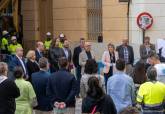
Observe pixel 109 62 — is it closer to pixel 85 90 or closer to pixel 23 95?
pixel 85 90

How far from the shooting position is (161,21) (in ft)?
79.0

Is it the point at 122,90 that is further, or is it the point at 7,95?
the point at 122,90

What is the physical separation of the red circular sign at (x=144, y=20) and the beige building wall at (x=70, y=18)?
2.76 m

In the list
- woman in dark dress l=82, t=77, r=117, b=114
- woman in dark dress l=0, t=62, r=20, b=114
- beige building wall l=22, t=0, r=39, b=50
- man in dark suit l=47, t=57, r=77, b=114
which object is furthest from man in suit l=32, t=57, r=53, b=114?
beige building wall l=22, t=0, r=39, b=50

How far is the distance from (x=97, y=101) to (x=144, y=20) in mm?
14934

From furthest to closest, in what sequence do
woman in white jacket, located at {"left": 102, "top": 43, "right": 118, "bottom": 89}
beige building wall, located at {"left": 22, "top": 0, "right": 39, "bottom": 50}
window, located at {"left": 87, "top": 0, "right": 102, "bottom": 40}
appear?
beige building wall, located at {"left": 22, "top": 0, "right": 39, "bottom": 50} < window, located at {"left": 87, "top": 0, "right": 102, "bottom": 40} < woman in white jacket, located at {"left": 102, "top": 43, "right": 118, "bottom": 89}

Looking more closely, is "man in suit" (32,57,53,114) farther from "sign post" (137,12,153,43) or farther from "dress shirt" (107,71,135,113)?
"sign post" (137,12,153,43)

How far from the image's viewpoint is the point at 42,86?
12070 millimetres

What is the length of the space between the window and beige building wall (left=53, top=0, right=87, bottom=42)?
0.67ft

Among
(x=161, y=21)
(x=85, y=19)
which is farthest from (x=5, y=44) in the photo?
(x=161, y=21)

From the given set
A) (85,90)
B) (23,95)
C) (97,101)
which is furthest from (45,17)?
(97,101)

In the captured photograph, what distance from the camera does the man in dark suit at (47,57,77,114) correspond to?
11.4 meters

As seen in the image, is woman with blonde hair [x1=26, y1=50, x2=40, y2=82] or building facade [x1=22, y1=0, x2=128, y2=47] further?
building facade [x1=22, y1=0, x2=128, y2=47]

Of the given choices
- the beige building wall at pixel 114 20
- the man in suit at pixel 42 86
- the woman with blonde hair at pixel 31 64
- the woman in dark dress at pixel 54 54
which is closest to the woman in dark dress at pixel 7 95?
the man in suit at pixel 42 86
